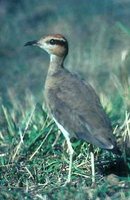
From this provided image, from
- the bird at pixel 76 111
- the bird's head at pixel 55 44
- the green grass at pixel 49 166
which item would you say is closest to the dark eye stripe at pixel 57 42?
the bird's head at pixel 55 44

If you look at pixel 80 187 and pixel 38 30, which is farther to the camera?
pixel 38 30

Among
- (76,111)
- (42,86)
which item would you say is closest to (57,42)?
(76,111)

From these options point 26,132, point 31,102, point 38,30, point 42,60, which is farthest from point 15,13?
point 26,132

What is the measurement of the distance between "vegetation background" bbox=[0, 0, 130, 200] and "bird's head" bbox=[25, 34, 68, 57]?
520 millimetres

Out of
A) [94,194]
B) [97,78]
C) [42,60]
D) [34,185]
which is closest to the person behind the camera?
[94,194]

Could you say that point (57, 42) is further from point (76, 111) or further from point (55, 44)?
point (76, 111)

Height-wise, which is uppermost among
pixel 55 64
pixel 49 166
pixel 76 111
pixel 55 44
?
pixel 55 44

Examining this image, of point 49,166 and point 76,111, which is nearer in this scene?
point 76,111

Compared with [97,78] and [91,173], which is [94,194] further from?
[97,78]

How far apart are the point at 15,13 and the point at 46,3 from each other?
925 mm

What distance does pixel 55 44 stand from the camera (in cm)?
884

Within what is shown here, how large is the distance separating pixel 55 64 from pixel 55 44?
0.19 meters

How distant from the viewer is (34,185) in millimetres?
7887

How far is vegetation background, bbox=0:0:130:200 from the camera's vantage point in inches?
310
